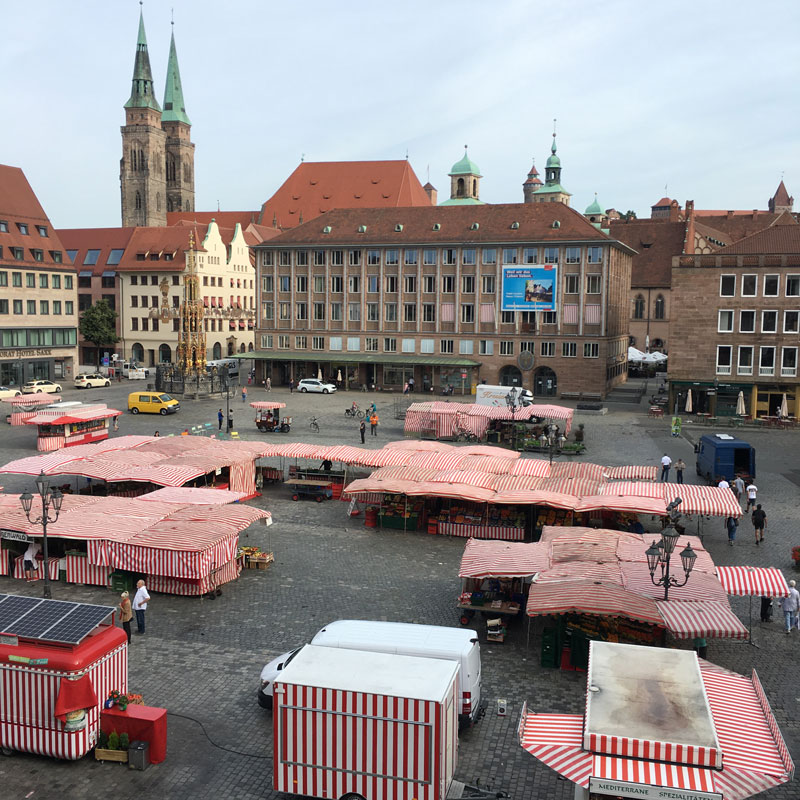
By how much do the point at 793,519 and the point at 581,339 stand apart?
132 ft

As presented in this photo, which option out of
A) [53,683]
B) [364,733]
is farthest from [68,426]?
[364,733]

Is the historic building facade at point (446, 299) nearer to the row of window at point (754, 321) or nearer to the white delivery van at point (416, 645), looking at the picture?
the row of window at point (754, 321)

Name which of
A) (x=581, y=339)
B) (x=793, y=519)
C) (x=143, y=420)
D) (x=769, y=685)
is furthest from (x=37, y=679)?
(x=581, y=339)

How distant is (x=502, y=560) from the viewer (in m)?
21.1

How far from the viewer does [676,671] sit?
13.0 m

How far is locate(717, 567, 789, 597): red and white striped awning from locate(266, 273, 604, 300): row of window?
51.7 m

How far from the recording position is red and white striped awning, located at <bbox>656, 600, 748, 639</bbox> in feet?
55.9

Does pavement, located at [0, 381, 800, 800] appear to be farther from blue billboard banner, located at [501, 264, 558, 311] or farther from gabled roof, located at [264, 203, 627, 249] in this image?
gabled roof, located at [264, 203, 627, 249]

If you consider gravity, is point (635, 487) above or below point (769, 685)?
above

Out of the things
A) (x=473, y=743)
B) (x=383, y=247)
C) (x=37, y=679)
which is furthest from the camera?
(x=383, y=247)

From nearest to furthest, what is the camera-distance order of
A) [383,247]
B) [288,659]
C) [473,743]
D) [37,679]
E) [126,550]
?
[37,679] → [473,743] → [288,659] → [126,550] → [383,247]

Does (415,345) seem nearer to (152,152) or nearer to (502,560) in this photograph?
(502,560)

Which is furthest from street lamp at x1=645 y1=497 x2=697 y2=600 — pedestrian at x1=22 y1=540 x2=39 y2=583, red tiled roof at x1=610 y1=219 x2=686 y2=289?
red tiled roof at x1=610 y1=219 x2=686 y2=289

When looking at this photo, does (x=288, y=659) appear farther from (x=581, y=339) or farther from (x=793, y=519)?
(x=581, y=339)
